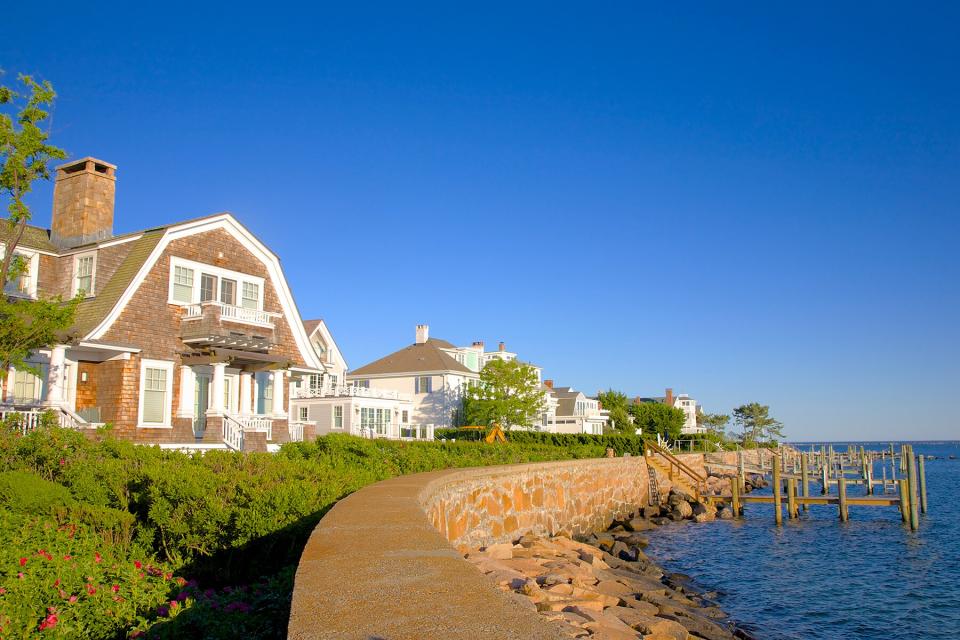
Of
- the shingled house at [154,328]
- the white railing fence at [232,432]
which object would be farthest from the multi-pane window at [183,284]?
the white railing fence at [232,432]

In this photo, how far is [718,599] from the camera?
60.3ft

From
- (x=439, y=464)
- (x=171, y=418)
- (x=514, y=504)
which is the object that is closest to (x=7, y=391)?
(x=171, y=418)

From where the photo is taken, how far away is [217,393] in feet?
78.1

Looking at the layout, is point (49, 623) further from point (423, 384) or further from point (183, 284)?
point (423, 384)

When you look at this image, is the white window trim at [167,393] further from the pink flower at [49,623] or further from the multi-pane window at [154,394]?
the pink flower at [49,623]

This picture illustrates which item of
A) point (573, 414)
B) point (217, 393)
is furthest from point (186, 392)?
point (573, 414)

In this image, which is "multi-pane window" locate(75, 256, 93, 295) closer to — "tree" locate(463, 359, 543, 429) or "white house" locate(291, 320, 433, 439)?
"white house" locate(291, 320, 433, 439)

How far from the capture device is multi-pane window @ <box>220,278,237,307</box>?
2577cm

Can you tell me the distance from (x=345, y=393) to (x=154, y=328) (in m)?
19.8

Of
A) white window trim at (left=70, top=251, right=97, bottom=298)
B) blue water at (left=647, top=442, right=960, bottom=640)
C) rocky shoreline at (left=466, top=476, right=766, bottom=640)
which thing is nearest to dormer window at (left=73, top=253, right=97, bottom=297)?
white window trim at (left=70, top=251, right=97, bottom=298)

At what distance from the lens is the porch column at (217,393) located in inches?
931

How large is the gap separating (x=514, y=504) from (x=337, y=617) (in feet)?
51.0

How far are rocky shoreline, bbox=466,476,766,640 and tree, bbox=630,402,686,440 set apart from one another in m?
53.8

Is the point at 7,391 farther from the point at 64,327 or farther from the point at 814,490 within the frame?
the point at 814,490
